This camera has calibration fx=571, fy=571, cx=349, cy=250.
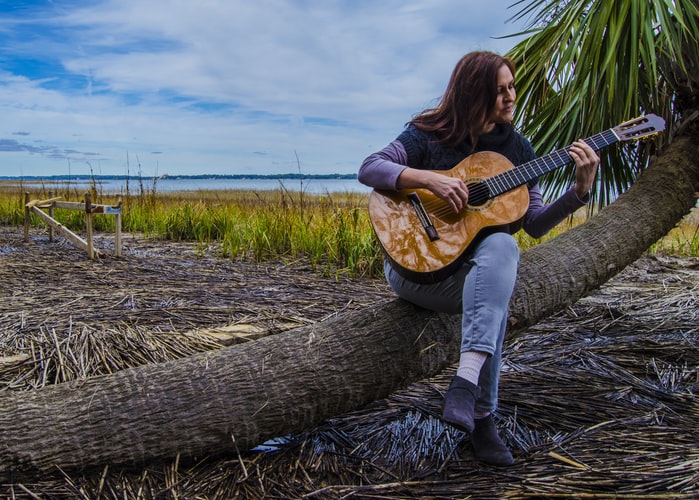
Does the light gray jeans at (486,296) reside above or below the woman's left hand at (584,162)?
below

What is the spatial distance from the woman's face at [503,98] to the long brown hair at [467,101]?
0.06 ft

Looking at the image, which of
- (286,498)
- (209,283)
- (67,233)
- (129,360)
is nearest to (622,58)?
(286,498)

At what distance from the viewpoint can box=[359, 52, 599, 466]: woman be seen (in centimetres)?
186

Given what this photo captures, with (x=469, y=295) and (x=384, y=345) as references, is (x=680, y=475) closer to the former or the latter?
(x=469, y=295)

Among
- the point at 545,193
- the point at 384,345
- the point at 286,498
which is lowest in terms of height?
the point at 286,498

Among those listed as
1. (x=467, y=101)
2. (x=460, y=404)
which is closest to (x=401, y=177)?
(x=467, y=101)

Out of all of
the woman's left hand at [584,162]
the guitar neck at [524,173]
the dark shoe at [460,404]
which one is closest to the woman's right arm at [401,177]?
the guitar neck at [524,173]

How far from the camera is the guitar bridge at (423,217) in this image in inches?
82.7

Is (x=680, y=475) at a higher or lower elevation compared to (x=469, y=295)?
lower

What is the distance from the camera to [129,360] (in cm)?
274

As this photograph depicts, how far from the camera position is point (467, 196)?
6.89ft

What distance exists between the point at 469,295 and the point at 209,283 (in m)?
3.04

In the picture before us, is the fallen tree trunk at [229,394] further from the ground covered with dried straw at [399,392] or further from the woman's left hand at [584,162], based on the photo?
the woman's left hand at [584,162]

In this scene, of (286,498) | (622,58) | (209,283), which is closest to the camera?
(286,498)
